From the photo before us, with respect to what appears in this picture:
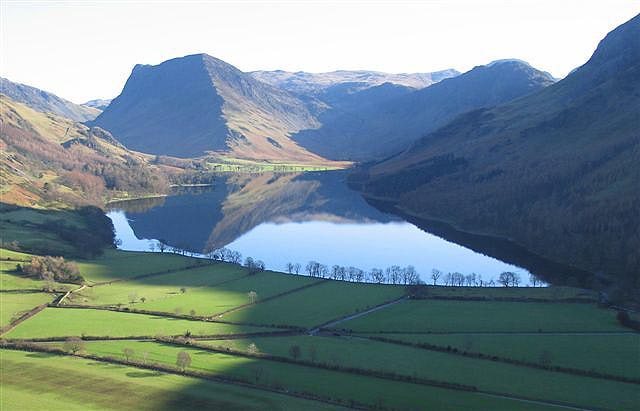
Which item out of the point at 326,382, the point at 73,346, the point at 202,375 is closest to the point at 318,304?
the point at 326,382

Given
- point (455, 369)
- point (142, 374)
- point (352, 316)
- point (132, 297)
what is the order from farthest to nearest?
point (132, 297), point (352, 316), point (455, 369), point (142, 374)

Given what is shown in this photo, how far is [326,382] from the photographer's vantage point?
76250 mm

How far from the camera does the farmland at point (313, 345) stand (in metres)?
72.2

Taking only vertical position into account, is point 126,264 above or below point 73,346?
above

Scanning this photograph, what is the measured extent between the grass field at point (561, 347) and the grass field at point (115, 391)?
101 feet

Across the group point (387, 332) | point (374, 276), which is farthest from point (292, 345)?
point (374, 276)

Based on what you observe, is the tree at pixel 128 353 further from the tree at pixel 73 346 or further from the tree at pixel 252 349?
the tree at pixel 252 349

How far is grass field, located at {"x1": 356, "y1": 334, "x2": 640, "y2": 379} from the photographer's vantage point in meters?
83.2

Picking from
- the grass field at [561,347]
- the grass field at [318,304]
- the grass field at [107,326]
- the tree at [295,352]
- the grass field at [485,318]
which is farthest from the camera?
the grass field at [318,304]

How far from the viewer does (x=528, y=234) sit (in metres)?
198

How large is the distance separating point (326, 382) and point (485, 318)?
41.4 meters

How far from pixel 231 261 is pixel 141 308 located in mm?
52989

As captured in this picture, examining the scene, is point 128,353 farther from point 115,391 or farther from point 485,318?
point 485,318

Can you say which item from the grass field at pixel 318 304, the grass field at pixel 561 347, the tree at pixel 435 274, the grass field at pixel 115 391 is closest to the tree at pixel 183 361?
the grass field at pixel 115 391
